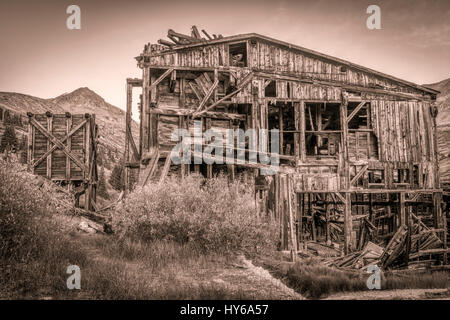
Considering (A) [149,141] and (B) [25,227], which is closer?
(B) [25,227]

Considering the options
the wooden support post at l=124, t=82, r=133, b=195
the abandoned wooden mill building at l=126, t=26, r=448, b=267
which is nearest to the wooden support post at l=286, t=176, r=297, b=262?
the abandoned wooden mill building at l=126, t=26, r=448, b=267

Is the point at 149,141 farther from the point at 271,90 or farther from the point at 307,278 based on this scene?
the point at 307,278

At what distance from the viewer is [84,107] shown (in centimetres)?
10531

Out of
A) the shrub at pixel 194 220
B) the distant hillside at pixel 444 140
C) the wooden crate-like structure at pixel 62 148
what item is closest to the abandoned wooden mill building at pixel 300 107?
the wooden crate-like structure at pixel 62 148

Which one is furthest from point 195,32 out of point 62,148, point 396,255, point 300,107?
point 396,255

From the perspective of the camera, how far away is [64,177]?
15.3 m

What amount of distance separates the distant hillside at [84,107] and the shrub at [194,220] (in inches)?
2204

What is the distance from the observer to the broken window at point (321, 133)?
19.8 meters

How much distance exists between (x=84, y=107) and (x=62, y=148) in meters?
99.1

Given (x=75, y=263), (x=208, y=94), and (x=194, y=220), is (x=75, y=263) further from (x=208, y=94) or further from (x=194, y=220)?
(x=208, y=94)

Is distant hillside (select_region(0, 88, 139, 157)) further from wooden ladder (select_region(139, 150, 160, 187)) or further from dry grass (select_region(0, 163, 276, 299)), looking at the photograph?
dry grass (select_region(0, 163, 276, 299))
